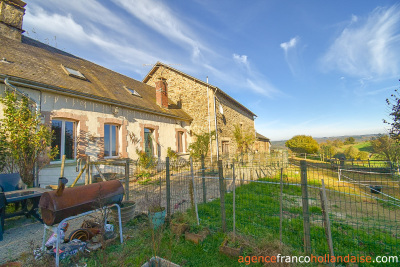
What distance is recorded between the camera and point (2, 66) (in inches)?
227

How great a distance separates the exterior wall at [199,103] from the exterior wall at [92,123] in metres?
3.34

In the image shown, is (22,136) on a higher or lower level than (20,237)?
higher

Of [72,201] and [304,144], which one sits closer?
[72,201]

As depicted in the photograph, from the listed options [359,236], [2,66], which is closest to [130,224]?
[359,236]

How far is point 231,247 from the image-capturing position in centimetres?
283

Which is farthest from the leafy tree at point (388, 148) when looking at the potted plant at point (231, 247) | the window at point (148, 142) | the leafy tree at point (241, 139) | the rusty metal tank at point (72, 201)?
the rusty metal tank at point (72, 201)

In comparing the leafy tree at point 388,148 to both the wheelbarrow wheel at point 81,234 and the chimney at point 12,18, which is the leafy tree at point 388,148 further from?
the chimney at point 12,18

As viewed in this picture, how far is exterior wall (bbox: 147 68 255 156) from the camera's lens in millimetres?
13055

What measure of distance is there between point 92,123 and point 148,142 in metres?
3.46

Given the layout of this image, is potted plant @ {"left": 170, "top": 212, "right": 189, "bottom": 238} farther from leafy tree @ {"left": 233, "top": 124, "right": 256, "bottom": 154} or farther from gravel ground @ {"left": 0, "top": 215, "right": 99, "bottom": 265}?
leafy tree @ {"left": 233, "top": 124, "right": 256, "bottom": 154}

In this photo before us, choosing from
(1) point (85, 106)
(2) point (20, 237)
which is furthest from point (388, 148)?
(2) point (20, 237)

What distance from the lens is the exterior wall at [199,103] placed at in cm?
1305

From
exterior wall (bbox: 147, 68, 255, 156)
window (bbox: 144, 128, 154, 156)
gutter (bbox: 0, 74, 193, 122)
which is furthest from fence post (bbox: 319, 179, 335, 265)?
exterior wall (bbox: 147, 68, 255, 156)

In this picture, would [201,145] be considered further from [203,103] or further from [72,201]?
[72,201]
